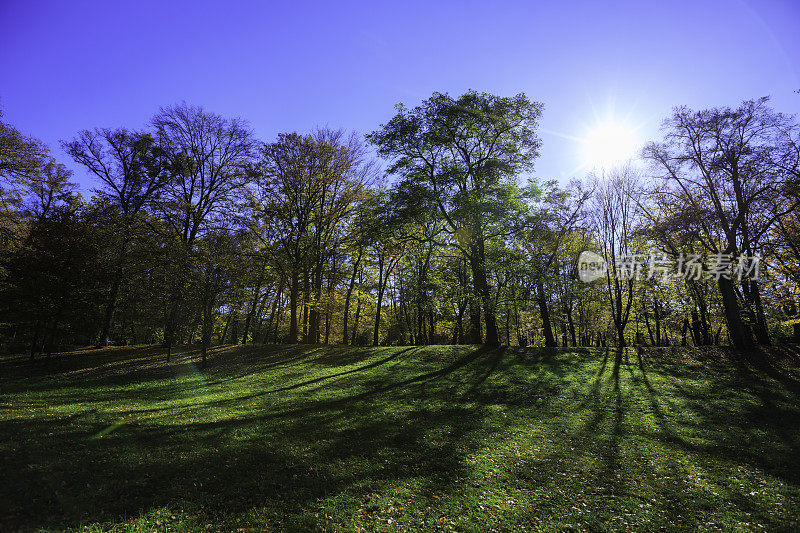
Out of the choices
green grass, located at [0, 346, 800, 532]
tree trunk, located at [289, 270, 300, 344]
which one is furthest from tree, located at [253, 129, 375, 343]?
green grass, located at [0, 346, 800, 532]

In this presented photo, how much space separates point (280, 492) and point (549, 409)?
9852 millimetres

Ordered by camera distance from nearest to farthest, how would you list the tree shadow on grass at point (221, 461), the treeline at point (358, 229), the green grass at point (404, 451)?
the tree shadow on grass at point (221, 461) → the green grass at point (404, 451) → the treeline at point (358, 229)

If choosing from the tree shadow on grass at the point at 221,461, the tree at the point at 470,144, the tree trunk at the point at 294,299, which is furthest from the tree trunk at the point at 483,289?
the tree trunk at the point at 294,299

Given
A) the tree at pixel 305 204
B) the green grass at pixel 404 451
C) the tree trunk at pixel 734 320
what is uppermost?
the tree at pixel 305 204

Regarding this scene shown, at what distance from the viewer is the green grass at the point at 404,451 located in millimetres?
5988

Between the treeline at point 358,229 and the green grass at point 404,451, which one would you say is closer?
the green grass at point 404,451

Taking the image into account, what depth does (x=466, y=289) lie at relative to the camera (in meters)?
21.7

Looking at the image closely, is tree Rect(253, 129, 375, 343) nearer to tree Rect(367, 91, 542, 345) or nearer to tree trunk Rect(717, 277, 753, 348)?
tree Rect(367, 91, 542, 345)

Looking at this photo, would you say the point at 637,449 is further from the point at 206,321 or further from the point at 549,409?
the point at 206,321

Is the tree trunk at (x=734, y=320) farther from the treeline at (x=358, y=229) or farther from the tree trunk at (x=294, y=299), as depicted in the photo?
the tree trunk at (x=294, y=299)

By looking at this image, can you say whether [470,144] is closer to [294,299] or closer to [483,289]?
[483,289]

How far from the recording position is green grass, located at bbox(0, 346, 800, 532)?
19.6 ft

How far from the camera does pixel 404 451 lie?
28.7ft

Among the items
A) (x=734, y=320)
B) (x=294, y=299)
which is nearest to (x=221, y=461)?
(x=294, y=299)
